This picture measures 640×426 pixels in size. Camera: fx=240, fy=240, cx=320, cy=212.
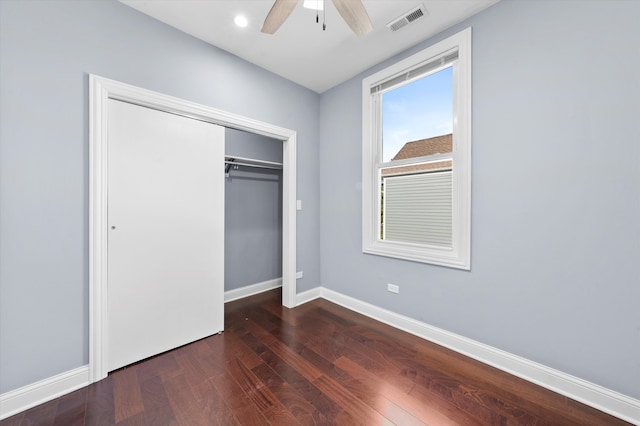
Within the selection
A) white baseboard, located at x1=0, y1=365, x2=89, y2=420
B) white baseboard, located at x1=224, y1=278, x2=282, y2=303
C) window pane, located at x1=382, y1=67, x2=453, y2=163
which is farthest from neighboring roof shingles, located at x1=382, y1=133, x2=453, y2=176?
white baseboard, located at x1=0, y1=365, x2=89, y2=420

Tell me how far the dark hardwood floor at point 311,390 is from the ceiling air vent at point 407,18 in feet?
9.41

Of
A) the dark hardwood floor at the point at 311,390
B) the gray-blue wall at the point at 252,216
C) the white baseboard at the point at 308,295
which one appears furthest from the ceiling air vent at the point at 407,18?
the white baseboard at the point at 308,295

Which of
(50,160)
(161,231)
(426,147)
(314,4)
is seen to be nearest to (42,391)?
(161,231)

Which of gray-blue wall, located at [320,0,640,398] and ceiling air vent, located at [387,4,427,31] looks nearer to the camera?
gray-blue wall, located at [320,0,640,398]

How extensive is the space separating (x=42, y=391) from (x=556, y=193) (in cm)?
368

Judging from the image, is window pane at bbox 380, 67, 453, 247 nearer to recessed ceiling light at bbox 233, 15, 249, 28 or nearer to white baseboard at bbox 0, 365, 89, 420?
recessed ceiling light at bbox 233, 15, 249, 28

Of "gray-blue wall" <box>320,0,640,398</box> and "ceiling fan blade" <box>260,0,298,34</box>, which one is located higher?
"ceiling fan blade" <box>260,0,298,34</box>

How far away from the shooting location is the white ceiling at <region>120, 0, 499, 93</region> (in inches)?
75.0

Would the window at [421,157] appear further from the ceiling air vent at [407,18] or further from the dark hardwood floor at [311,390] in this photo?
the dark hardwood floor at [311,390]

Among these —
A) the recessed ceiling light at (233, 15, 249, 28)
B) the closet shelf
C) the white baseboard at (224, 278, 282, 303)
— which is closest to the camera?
the recessed ceiling light at (233, 15, 249, 28)

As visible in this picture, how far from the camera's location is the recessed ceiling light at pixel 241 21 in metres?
2.01

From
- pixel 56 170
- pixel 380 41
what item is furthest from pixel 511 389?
pixel 56 170

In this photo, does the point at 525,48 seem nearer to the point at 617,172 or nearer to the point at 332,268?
the point at 617,172

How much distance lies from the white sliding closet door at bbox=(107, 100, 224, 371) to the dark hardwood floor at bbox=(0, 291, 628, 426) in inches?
9.5
